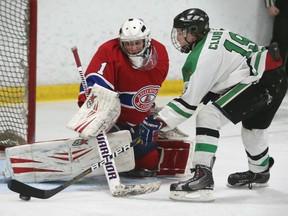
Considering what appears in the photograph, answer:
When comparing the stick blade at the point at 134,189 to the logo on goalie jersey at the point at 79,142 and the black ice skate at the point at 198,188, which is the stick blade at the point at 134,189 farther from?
the logo on goalie jersey at the point at 79,142

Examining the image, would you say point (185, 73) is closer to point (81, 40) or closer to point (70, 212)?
point (70, 212)

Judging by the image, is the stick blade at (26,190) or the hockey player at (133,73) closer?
the stick blade at (26,190)

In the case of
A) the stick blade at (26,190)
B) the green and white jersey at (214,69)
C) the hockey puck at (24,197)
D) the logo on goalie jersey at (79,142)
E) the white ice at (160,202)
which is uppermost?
the green and white jersey at (214,69)

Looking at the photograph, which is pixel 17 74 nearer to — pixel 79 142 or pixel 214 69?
pixel 79 142

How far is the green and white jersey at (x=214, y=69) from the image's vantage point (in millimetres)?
2969

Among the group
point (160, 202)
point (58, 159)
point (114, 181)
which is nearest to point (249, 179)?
point (160, 202)

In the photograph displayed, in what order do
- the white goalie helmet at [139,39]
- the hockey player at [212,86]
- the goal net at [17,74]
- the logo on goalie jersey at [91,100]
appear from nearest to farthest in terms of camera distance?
the hockey player at [212,86] < the logo on goalie jersey at [91,100] < the white goalie helmet at [139,39] < the goal net at [17,74]

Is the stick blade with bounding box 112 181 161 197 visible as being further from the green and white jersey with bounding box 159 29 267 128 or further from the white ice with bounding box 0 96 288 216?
the green and white jersey with bounding box 159 29 267 128

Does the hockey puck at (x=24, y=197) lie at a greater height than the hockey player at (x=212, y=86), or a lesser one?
lesser

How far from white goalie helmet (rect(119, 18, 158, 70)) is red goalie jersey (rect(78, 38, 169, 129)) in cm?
4

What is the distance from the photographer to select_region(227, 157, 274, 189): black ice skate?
10.9 feet

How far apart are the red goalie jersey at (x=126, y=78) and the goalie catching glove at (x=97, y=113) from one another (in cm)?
17

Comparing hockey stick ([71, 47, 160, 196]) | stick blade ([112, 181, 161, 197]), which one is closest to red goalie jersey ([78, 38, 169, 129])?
hockey stick ([71, 47, 160, 196])

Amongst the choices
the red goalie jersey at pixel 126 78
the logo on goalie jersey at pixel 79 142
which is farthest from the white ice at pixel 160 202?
the red goalie jersey at pixel 126 78
